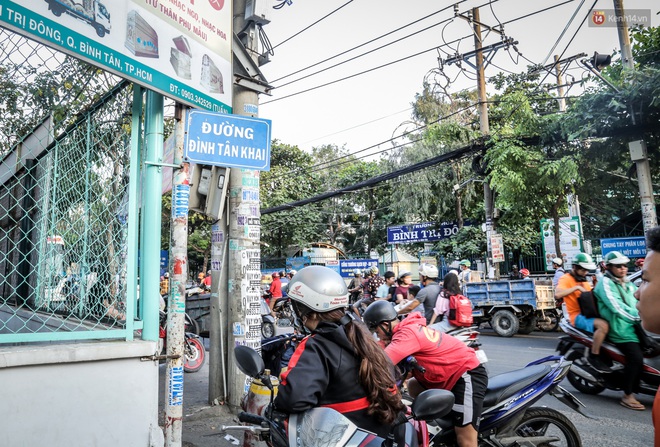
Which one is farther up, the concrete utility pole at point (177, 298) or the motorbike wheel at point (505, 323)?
the concrete utility pole at point (177, 298)

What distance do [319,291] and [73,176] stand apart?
96.8 inches

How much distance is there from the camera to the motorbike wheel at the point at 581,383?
582cm

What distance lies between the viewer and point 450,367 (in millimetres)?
2986

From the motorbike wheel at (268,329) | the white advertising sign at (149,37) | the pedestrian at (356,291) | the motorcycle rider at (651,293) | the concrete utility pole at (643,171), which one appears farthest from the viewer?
the pedestrian at (356,291)

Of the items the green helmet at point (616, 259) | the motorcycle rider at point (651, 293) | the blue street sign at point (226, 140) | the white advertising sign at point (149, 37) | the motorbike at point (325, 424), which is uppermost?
the white advertising sign at point (149, 37)

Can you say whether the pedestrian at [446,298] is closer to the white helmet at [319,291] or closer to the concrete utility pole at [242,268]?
the concrete utility pole at [242,268]

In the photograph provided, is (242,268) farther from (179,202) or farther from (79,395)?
(79,395)

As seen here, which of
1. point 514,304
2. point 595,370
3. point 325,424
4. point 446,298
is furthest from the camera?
point 514,304

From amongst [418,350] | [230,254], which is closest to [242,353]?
[418,350]

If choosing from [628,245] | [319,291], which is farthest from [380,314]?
[628,245]

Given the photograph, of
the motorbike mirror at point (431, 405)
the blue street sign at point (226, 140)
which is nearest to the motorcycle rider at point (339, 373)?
the motorbike mirror at point (431, 405)

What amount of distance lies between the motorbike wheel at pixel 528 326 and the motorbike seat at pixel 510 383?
A: 28.9 feet

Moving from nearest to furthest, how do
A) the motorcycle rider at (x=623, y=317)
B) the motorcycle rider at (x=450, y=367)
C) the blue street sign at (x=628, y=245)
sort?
the motorcycle rider at (x=450, y=367)
the motorcycle rider at (x=623, y=317)
the blue street sign at (x=628, y=245)

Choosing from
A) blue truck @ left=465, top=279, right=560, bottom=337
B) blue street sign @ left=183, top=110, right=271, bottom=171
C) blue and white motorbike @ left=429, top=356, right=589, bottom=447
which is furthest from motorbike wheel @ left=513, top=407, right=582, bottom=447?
blue truck @ left=465, top=279, right=560, bottom=337
